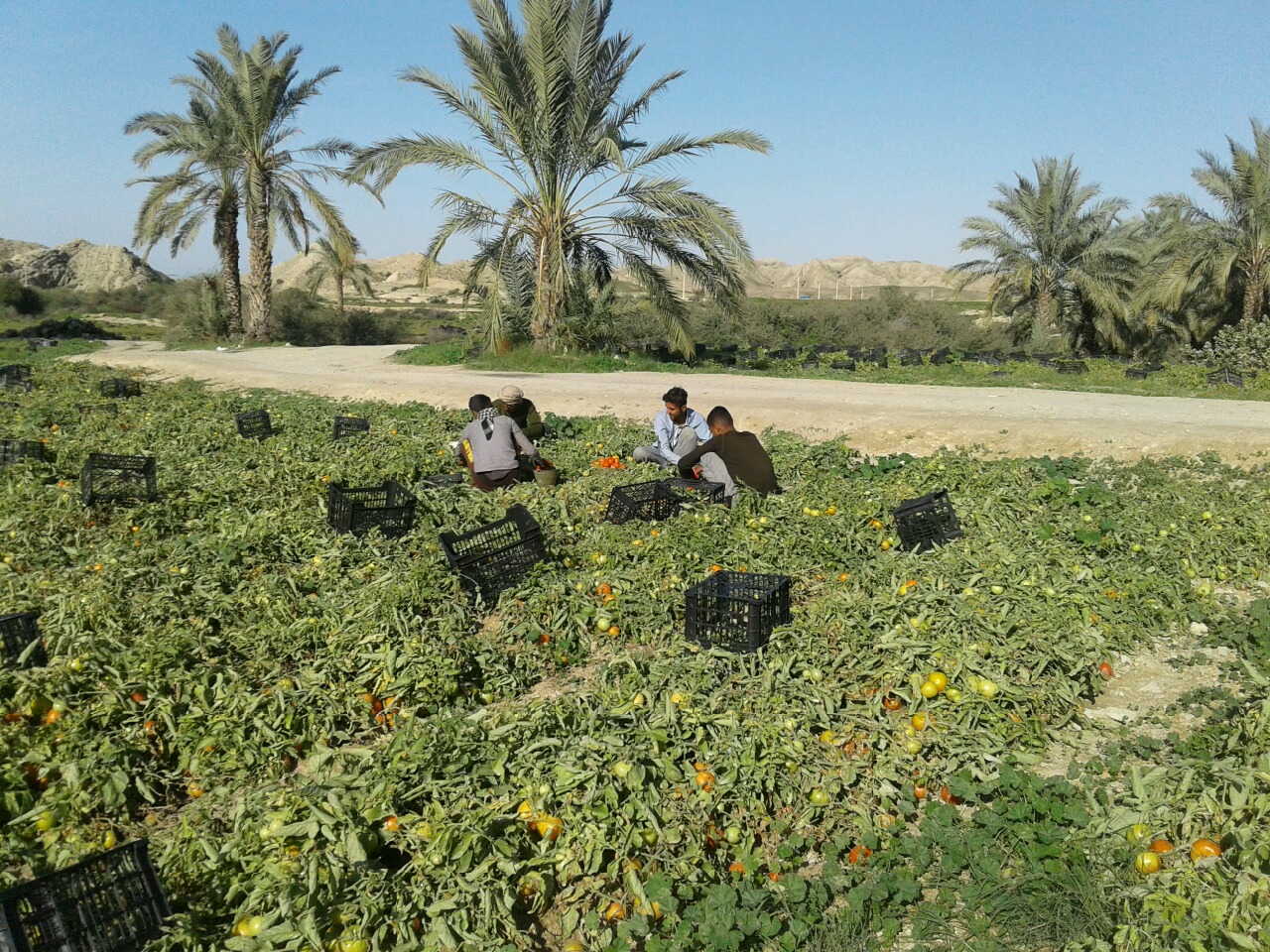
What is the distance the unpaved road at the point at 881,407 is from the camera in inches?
400

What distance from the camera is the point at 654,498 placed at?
22.9 ft

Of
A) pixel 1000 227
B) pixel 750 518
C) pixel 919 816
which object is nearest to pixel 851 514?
pixel 750 518

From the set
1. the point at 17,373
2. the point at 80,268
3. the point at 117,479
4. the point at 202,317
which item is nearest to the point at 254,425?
the point at 117,479

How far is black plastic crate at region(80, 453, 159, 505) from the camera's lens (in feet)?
23.9

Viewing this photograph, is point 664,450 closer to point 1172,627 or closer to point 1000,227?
point 1172,627

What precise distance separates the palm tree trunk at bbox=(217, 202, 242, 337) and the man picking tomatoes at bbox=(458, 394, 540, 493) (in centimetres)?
2236

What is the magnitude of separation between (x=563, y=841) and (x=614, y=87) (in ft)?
57.1

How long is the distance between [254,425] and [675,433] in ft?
18.0

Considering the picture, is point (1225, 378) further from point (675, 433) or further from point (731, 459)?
point (731, 459)

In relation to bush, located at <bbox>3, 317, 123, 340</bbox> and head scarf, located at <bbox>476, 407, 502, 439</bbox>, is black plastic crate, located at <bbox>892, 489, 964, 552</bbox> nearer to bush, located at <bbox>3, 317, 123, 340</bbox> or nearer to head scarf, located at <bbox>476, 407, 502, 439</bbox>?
head scarf, located at <bbox>476, 407, 502, 439</bbox>

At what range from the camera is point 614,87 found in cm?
1792

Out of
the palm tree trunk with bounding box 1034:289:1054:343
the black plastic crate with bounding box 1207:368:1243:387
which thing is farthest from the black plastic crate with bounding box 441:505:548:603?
the palm tree trunk with bounding box 1034:289:1054:343

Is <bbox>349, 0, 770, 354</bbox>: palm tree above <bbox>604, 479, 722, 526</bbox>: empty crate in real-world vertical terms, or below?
above

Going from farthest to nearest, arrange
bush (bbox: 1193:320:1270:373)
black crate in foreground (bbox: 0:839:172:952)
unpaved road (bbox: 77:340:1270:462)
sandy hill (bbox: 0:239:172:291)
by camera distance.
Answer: sandy hill (bbox: 0:239:172:291), bush (bbox: 1193:320:1270:373), unpaved road (bbox: 77:340:1270:462), black crate in foreground (bbox: 0:839:172:952)
